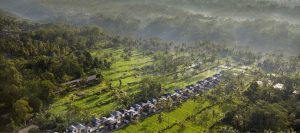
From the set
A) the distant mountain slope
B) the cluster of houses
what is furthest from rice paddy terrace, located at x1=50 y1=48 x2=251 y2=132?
the distant mountain slope

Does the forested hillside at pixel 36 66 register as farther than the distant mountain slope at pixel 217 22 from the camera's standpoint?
No

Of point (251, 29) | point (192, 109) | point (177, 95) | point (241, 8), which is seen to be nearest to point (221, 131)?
point (192, 109)

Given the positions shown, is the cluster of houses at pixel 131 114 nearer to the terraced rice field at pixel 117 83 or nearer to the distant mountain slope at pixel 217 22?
the terraced rice field at pixel 117 83

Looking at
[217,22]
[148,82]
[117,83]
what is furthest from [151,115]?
[217,22]

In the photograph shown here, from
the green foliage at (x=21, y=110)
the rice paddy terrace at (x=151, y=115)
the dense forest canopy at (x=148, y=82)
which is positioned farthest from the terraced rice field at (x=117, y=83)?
the green foliage at (x=21, y=110)

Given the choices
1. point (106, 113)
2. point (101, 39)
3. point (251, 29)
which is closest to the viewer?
point (106, 113)

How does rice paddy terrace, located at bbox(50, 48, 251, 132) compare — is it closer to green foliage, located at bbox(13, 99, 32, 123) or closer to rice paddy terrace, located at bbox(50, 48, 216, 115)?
rice paddy terrace, located at bbox(50, 48, 216, 115)

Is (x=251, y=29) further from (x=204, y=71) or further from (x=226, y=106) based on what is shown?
(x=226, y=106)

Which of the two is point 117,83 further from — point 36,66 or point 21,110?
point 21,110
